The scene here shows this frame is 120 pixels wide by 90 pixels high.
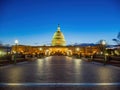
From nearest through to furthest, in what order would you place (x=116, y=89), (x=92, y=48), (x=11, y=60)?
(x=116, y=89) < (x=11, y=60) < (x=92, y=48)

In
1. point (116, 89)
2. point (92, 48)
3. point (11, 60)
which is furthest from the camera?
point (92, 48)

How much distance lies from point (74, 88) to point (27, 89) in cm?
208

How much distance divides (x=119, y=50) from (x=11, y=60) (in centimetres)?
6193

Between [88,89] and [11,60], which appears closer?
[88,89]

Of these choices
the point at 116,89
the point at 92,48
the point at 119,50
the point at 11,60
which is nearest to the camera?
the point at 116,89

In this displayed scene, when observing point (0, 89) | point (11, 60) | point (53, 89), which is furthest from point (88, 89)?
point (11, 60)

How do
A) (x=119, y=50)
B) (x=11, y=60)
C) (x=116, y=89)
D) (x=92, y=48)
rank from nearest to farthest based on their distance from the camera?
(x=116, y=89) < (x=11, y=60) < (x=119, y=50) < (x=92, y=48)

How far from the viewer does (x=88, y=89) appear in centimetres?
1227

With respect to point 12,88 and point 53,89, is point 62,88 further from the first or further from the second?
point 12,88

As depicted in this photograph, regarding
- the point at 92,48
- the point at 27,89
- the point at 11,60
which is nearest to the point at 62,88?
the point at 27,89

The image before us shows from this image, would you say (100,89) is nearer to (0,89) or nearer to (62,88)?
(62,88)

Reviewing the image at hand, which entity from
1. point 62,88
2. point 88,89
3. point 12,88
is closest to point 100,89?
point 88,89

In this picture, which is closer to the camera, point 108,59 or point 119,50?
point 108,59

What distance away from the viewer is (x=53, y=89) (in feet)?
40.3
